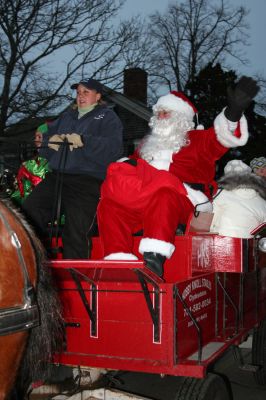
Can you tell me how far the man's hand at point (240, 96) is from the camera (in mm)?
3344

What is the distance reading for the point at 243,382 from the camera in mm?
4922

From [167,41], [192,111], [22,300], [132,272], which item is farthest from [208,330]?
[167,41]

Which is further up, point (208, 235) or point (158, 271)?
point (208, 235)

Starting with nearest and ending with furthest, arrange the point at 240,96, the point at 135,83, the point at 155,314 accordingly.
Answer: the point at 155,314, the point at 240,96, the point at 135,83

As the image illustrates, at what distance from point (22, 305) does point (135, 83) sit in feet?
61.7

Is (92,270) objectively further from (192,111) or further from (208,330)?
(192,111)

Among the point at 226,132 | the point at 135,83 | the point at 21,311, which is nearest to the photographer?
the point at 21,311

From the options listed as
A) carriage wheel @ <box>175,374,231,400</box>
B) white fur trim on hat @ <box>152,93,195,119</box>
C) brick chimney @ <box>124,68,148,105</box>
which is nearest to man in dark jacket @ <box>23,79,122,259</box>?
white fur trim on hat @ <box>152,93,195,119</box>

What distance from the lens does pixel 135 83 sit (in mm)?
20094

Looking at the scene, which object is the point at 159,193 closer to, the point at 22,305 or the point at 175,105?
the point at 175,105

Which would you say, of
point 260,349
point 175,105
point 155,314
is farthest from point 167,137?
point 260,349

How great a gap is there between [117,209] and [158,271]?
621mm

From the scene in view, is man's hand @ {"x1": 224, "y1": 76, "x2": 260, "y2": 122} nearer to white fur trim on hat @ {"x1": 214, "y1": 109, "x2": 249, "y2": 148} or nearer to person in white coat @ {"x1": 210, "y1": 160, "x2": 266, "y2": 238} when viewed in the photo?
white fur trim on hat @ {"x1": 214, "y1": 109, "x2": 249, "y2": 148}

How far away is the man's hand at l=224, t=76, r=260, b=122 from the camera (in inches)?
132
